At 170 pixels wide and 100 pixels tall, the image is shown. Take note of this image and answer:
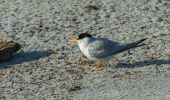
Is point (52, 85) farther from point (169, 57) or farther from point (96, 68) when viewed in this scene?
point (169, 57)

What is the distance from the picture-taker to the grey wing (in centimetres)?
824

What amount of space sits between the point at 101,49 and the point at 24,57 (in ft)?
3.94

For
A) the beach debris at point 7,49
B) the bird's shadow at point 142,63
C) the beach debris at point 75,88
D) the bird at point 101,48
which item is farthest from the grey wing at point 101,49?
the beach debris at point 7,49

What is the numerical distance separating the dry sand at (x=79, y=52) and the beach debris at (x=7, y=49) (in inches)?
4.0

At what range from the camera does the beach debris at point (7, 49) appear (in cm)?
856

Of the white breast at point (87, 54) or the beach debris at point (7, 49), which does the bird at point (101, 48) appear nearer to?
the white breast at point (87, 54)

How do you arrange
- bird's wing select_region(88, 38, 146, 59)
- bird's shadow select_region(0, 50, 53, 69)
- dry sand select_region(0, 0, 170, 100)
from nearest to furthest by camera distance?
dry sand select_region(0, 0, 170, 100) → bird's wing select_region(88, 38, 146, 59) → bird's shadow select_region(0, 50, 53, 69)

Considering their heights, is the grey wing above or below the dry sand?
above

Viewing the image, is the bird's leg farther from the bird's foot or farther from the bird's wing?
the bird's wing

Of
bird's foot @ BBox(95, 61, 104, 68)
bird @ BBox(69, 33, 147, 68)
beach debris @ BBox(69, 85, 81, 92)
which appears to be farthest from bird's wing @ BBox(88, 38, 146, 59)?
beach debris @ BBox(69, 85, 81, 92)

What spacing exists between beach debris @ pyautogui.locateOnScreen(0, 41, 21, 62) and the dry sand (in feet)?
0.33

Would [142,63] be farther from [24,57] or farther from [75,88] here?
[24,57]

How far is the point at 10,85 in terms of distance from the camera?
7711mm

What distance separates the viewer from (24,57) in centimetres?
880
